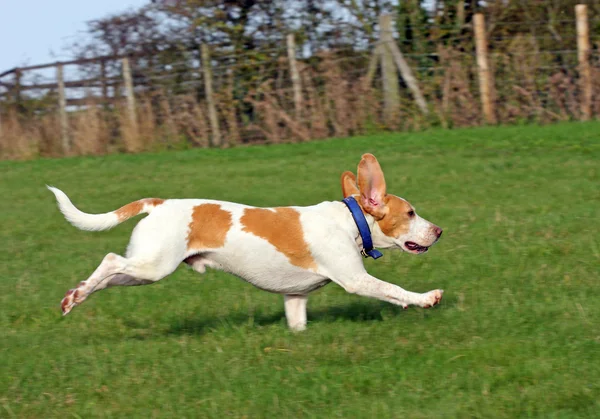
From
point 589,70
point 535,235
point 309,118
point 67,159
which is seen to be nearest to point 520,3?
point 589,70

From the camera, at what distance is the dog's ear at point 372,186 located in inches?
216

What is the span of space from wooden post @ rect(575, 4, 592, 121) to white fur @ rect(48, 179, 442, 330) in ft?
34.2

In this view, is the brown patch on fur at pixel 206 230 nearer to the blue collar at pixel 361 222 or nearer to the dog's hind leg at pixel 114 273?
the dog's hind leg at pixel 114 273

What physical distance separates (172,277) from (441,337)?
9.21 ft

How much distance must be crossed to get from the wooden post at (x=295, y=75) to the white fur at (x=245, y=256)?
1066cm

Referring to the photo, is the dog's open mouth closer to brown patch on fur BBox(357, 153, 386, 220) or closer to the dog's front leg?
brown patch on fur BBox(357, 153, 386, 220)

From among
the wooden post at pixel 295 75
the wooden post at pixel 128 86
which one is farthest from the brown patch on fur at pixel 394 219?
the wooden post at pixel 128 86

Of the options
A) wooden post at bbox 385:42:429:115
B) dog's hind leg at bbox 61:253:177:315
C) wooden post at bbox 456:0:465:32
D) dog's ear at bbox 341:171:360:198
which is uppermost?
wooden post at bbox 456:0:465:32

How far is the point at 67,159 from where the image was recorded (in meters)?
15.6

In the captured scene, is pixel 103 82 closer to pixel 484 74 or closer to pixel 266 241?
pixel 484 74

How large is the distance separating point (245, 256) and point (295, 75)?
1123 centimetres

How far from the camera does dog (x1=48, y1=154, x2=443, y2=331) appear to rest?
17.3 ft

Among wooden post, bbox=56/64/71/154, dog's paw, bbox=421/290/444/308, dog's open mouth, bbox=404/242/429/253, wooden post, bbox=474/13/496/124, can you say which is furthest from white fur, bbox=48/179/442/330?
wooden post, bbox=56/64/71/154

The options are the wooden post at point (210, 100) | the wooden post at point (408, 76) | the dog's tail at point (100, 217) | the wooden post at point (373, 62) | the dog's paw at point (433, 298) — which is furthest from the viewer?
the wooden post at point (210, 100)
